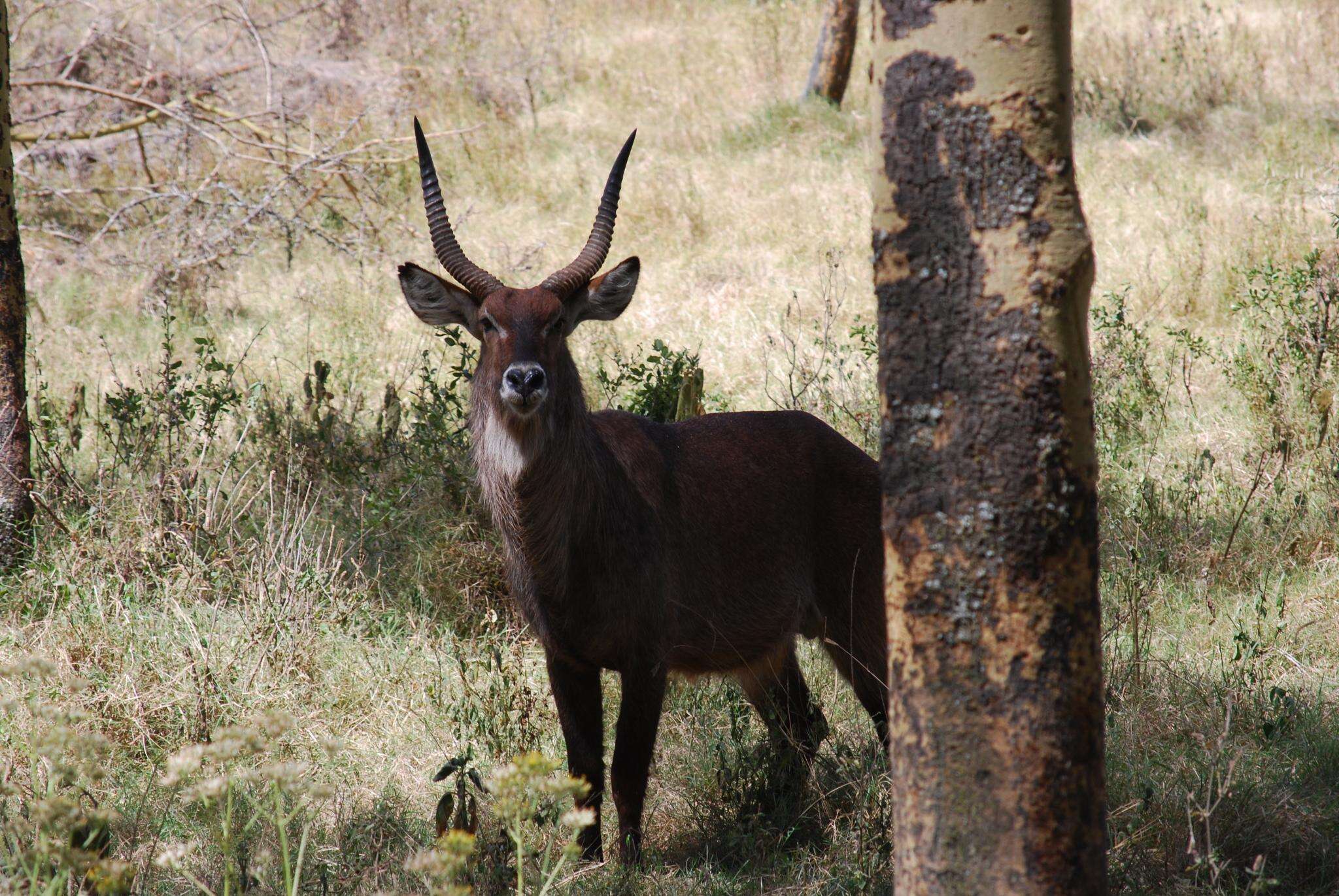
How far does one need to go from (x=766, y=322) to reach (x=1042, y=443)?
6.02 metres

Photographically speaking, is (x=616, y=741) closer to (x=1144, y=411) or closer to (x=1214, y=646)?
(x=1214, y=646)

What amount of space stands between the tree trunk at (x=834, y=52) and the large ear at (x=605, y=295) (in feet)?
28.0

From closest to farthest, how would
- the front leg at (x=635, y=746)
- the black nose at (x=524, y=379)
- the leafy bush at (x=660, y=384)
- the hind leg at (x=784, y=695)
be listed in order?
the black nose at (x=524, y=379)
the front leg at (x=635, y=746)
the hind leg at (x=784, y=695)
the leafy bush at (x=660, y=384)

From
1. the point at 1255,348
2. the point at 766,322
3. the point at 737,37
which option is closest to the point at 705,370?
the point at 766,322

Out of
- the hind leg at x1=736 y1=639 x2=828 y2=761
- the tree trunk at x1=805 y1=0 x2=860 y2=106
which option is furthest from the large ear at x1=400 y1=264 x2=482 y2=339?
the tree trunk at x1=805 y1=0 x2=860 y2=106

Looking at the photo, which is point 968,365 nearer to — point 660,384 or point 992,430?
point 992,430

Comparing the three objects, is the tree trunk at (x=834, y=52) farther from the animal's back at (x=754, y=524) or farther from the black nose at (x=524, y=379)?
the black nose at (x=524, y=379)

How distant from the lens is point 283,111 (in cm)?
909

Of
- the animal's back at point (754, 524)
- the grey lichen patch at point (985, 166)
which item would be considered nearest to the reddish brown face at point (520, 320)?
the animal's back at point (754, 524)

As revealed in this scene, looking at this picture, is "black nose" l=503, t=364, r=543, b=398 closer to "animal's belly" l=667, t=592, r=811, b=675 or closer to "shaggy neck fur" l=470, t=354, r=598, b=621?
"shaggy neck fur" l=470, t=354, r=598, b=621

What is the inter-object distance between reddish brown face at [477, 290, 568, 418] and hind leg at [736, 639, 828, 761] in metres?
1.38

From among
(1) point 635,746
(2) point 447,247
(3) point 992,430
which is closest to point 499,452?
(2) point 447,247

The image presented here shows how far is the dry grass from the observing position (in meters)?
4.11

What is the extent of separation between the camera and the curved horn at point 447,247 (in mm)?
4398
